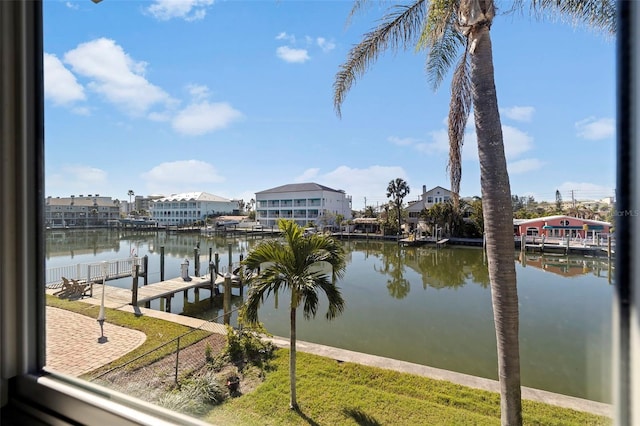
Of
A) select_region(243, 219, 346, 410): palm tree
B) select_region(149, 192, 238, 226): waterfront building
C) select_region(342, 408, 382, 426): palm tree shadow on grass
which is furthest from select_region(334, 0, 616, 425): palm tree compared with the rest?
select_region(149, 192, 238, 226): waterfront building

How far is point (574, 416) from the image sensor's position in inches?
95.4

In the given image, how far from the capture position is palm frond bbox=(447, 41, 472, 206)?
2.55 metres

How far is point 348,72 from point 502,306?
7.47 feet

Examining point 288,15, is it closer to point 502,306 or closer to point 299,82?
point 299,82

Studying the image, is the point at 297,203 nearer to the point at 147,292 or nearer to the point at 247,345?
the point at 147,292

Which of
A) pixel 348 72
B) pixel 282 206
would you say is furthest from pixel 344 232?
pixel 348 72

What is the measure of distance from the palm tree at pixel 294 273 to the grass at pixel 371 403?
0.86ft

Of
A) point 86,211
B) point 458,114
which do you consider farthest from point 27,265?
point 458,114

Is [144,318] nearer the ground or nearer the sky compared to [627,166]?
nearer the ground

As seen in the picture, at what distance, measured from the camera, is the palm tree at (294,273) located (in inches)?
125

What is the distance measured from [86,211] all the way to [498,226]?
3.05 meters

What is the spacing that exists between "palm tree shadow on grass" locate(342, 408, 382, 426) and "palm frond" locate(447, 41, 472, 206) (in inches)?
88.2

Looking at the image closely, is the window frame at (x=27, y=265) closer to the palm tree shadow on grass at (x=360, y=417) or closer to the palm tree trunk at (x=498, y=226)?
the palm tree trunk at (x=498, y=226)

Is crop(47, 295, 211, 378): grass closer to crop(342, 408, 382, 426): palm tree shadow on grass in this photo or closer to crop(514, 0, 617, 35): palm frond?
crop(342, 408, 382, 426): palm tree shadow on grass
